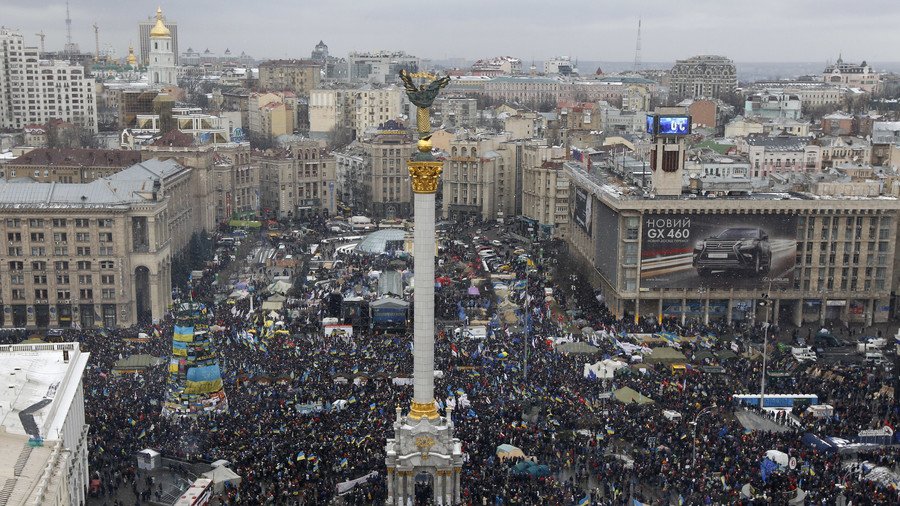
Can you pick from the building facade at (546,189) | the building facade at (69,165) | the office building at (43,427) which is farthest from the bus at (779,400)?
the building facade at (69,165)

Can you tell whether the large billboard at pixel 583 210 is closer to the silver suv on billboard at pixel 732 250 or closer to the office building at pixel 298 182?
the silver suv on billboard at pixel 732 250

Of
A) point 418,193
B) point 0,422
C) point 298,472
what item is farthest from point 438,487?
point 0,422

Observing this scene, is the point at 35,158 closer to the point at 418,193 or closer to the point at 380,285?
the point at 380,285

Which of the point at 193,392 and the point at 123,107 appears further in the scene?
the point at 123,107

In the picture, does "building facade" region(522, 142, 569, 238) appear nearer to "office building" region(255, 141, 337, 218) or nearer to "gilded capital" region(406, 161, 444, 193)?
"office building" region(255, 141, 337, 218)

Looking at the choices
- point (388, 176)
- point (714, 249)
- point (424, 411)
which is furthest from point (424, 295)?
point (388, 176)
